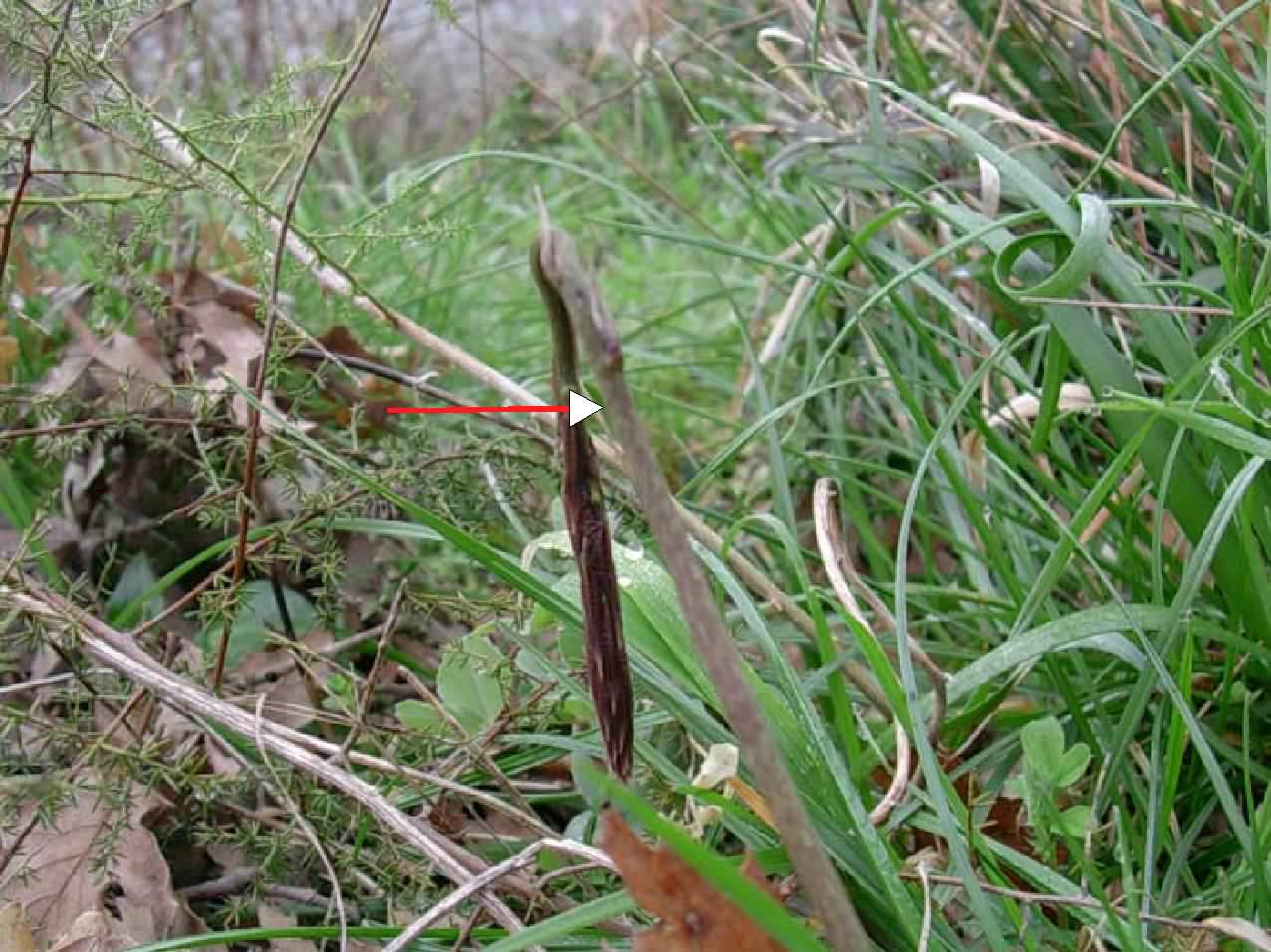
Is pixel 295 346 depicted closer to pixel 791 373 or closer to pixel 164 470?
pixel 164 470

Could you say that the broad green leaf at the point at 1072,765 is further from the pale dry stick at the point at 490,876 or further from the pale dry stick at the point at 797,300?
the pale dry stick at the point at 797,300

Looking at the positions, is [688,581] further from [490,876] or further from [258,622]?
[258,622]

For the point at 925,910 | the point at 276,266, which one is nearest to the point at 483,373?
the point at 276,266

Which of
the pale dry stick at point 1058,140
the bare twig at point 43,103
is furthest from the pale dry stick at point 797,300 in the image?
the bare twig at point 43,103

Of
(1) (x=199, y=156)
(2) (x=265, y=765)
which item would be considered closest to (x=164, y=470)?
(1) (x=199, y=156)

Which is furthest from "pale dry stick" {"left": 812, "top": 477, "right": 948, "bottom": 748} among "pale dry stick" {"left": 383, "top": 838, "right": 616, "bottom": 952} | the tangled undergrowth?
"pale dry stick" {"left": 383, "top": 838, "right": 616, "bottom": 952}

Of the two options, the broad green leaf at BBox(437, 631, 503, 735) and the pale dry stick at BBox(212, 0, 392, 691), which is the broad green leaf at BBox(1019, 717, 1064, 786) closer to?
the broad green leaf at BBox(437, 631, 503, 735)
